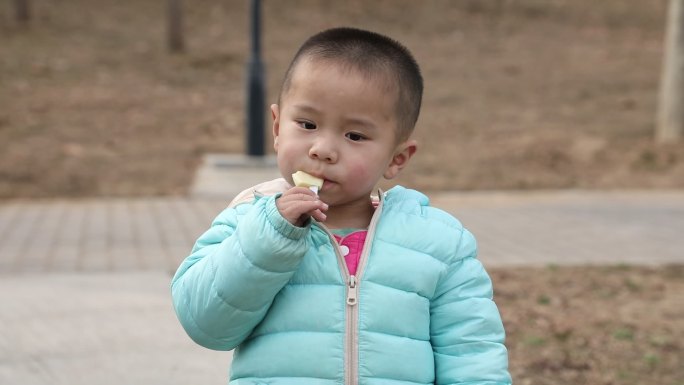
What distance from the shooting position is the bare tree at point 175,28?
1620cm

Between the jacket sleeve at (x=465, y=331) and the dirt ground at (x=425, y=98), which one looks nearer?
the jacket sleeve at (x=465, y=331)

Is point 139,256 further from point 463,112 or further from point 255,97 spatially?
point 463,112

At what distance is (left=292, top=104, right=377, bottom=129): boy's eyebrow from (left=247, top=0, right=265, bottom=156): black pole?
8.16m

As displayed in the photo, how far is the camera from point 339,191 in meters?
2.27

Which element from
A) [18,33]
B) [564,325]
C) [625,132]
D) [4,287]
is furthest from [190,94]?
[564,325]

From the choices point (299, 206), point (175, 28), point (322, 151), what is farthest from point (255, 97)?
point (299, 206)

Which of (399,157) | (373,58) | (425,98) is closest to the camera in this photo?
(373,58)

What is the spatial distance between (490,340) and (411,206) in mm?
361

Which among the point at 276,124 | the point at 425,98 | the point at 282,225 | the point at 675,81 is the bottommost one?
the point at 425,98

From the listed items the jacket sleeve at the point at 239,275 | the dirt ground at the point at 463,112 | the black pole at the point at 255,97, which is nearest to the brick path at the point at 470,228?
the dirt ground at the point at 463,112

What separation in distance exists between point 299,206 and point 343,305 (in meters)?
0.29

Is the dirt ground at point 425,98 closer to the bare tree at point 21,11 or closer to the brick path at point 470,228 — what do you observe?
the bare tree at point 21,11

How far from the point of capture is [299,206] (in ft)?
6.89

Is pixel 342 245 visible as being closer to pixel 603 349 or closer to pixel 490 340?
pixel 490 340
